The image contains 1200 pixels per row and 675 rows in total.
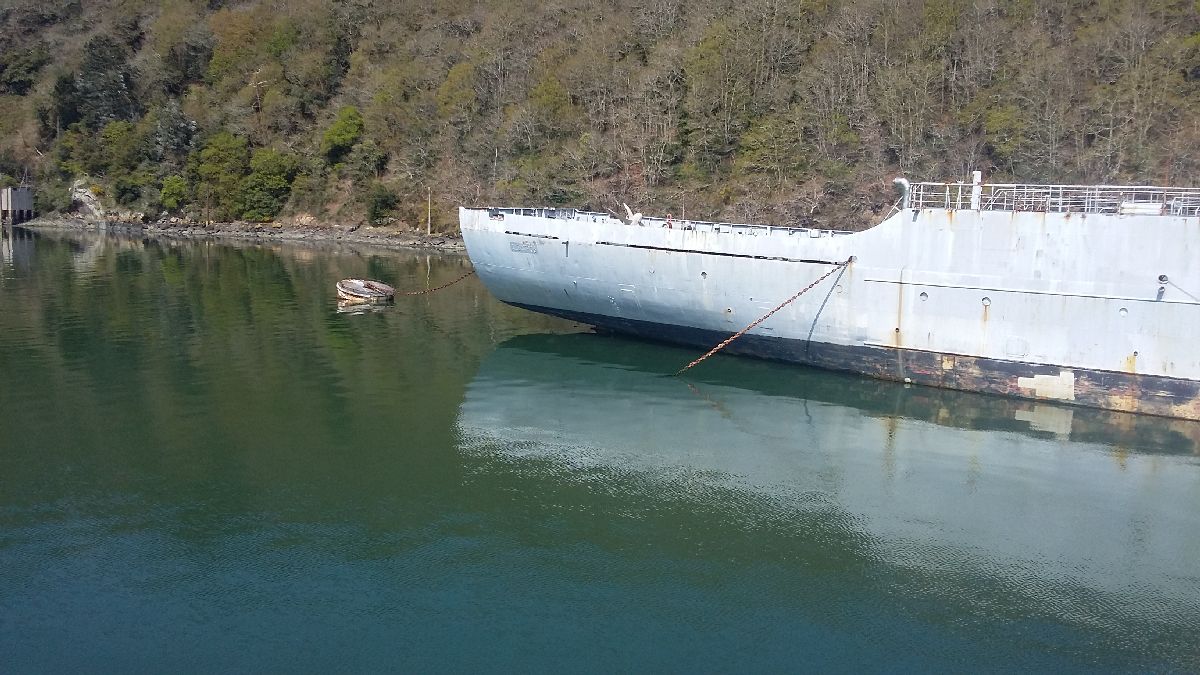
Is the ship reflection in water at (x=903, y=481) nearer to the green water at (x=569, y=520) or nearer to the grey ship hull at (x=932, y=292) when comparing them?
the green water at (x=569, y=520)

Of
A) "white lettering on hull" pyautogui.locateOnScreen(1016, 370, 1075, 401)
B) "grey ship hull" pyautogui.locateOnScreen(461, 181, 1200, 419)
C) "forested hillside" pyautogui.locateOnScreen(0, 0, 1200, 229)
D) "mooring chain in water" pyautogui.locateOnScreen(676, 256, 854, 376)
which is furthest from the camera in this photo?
"forested hillside" pyautogui.locateOnScreen(0, 0, 1200, 229)

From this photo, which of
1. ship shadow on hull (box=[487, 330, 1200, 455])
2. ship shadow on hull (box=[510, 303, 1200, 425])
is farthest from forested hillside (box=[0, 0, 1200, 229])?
ship shadow on hull (box=[487, 330, 1200, 455])

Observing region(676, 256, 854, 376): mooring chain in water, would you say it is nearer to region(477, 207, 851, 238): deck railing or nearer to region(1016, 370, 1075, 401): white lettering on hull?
region(477, 207, 851, 238): deck railing

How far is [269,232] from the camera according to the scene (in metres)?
65.1

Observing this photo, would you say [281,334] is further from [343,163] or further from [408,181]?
[343,163]

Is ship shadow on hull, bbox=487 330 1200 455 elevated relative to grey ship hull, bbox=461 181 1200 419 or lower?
lower

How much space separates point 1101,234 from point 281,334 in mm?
21948

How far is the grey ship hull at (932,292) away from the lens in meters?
17.9

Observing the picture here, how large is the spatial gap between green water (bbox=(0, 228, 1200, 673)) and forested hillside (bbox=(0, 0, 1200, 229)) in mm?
26856

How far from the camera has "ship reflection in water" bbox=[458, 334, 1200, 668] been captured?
11.1 m

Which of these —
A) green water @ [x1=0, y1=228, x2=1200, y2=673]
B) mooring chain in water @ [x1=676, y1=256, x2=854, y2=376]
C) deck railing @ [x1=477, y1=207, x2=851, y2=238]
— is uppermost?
deck railing @ [x1=477, y1=207, x2=851, y2=238]

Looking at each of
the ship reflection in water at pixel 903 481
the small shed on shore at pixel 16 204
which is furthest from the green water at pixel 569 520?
the small shed on shore at pixel 16 204

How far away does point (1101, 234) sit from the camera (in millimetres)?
18078

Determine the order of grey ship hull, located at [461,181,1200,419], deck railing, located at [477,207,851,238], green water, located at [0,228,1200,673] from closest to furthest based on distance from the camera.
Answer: green water, located at [0,228,1200,673] → grey ship hull, located at [461,181,1200,419] → deck railing, located at [477,207,851,238]
